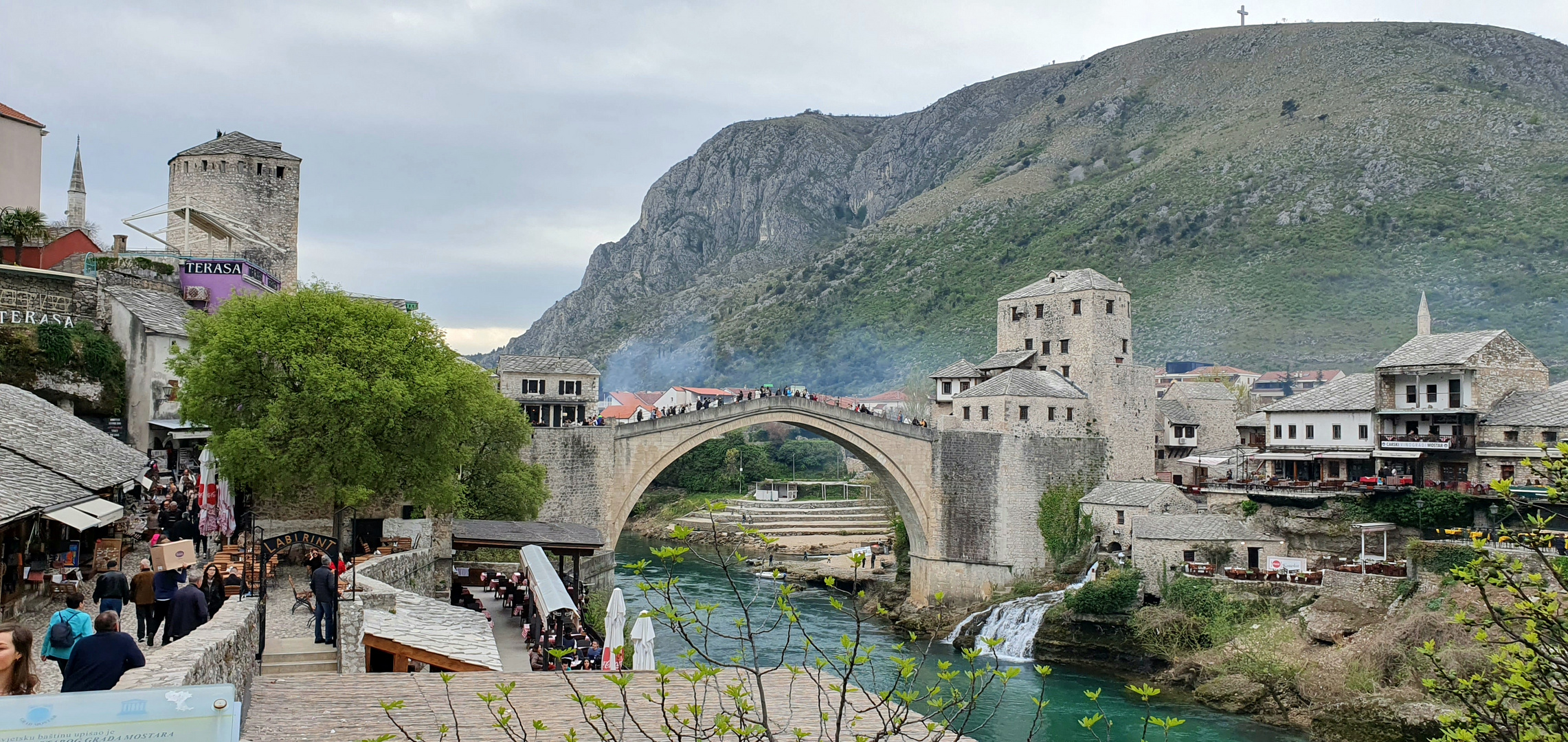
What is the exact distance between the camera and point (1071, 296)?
1513 inches

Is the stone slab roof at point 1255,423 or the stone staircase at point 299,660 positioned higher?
the stone slab roof at point 1255,423

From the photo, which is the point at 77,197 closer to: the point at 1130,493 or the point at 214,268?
the point at 214,268

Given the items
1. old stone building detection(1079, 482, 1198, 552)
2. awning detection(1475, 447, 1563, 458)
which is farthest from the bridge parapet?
awning detection(1475, 447, 1563, 458)

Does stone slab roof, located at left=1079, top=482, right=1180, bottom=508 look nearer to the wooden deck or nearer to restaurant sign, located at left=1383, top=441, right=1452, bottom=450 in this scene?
restaurant sign, located at left=1383, top=441, right=1452, bottom=450

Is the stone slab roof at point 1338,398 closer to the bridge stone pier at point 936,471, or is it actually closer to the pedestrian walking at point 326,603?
the bridge stone pier at point 936,471

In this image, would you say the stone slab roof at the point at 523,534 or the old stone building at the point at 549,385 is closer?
the stone slab roof at the point at 523,534

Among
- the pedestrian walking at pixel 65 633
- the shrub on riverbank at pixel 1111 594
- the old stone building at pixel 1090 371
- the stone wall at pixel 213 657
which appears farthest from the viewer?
the old stone building at pixel 1090 371

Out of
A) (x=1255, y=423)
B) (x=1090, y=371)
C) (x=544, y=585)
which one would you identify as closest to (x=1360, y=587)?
(x=1090, y=371)

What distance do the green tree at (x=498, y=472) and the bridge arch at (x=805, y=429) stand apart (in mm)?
3361

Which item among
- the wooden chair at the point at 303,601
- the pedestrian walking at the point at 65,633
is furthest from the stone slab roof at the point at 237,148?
the pedestrian walking at the point at 65,633

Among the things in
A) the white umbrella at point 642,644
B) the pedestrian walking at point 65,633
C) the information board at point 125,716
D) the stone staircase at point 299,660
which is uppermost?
the information board at point 125,716

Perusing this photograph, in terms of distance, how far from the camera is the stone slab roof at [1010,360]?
39.4m

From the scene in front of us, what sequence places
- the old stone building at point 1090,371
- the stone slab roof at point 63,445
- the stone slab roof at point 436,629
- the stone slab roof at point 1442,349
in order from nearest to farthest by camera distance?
the stone slab roof at point 436,629 < the stone slab roof at point 63,445 < the stone slab roof at point 1442,349 < the old stone building at point 1090,371

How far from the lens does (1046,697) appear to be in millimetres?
24703
